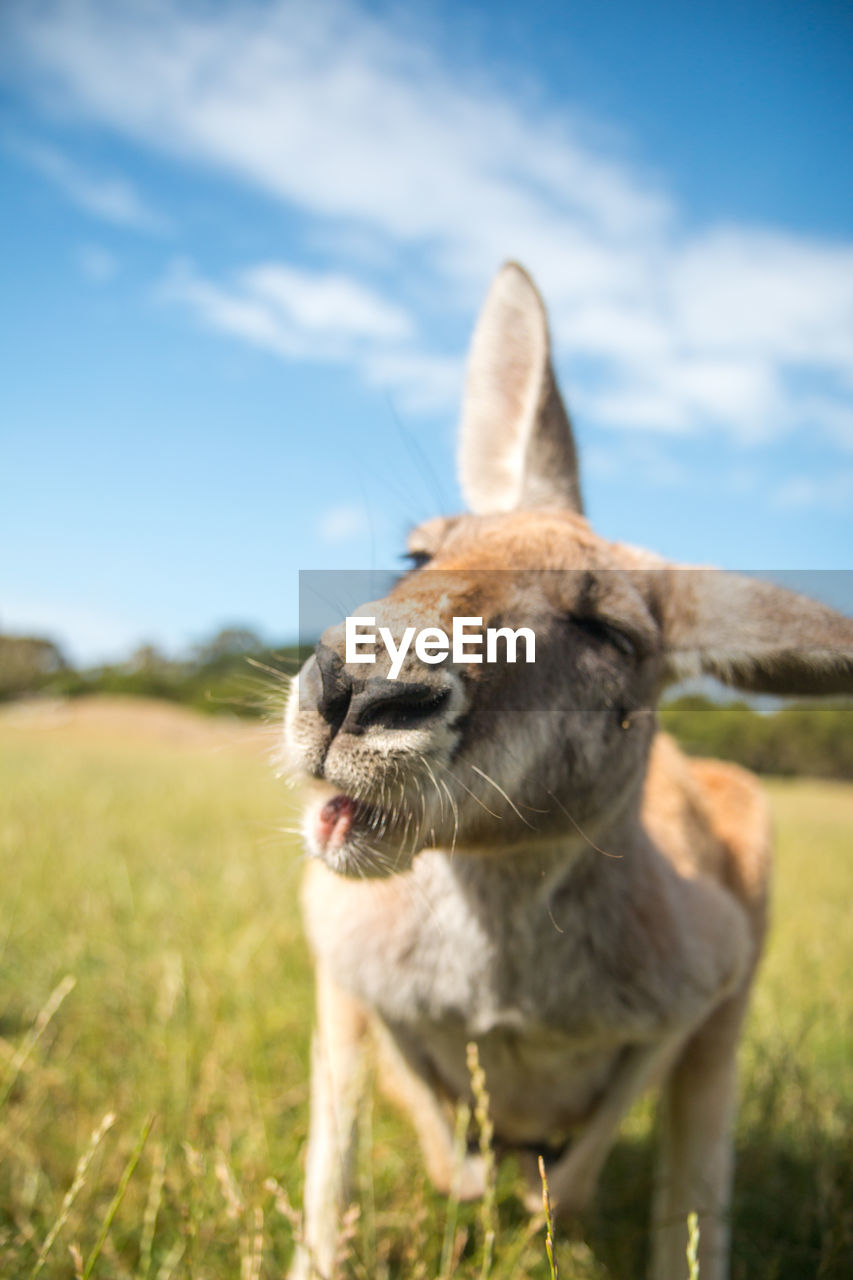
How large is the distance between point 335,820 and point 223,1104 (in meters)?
1.78

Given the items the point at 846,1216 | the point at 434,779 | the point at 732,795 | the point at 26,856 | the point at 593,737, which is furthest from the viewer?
the point at 26,856

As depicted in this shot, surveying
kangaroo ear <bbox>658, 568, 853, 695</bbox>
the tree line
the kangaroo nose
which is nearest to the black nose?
the kangaroo nose

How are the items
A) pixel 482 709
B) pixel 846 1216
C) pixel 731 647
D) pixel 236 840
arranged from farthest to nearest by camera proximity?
1. pixel 236 840
2. pixel 846 1216
3. pixel 731 647
4. pixel 482 709

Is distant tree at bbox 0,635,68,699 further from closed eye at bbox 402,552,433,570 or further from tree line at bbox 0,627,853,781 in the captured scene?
closed eye at bbox 402,552,433,570

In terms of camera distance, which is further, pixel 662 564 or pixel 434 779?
pixel 662 564

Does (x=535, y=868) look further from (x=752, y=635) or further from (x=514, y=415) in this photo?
(x=514, y=415)

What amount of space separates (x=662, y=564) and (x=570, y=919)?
110 centimetres

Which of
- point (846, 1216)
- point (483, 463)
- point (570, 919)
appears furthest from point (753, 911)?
point (483, 463)

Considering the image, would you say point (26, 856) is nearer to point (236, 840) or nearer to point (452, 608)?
point (236, 840)

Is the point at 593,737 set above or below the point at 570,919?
above

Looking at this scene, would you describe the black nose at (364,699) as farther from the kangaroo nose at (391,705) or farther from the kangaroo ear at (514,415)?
the kangaroo ear at (514,415)

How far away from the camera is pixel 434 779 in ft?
5.98

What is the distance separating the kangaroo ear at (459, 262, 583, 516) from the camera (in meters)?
3.19

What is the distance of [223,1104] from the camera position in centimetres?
318
